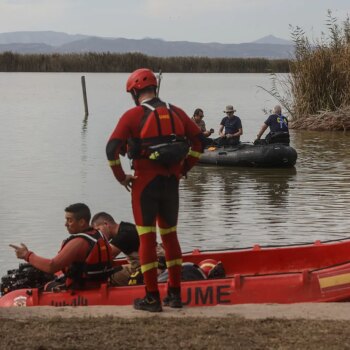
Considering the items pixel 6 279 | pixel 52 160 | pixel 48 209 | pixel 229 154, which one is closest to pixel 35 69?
pixel 52 160

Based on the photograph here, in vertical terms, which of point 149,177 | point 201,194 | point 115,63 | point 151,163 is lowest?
point 201,194

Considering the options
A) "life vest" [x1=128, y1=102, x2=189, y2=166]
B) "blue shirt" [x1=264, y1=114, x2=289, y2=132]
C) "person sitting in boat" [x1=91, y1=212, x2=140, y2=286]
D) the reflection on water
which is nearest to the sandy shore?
"person sitting in boat" [x1=91, y1=212, x2=140, y2=286]

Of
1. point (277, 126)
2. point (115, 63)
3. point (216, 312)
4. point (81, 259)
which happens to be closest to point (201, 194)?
point (277, 126)

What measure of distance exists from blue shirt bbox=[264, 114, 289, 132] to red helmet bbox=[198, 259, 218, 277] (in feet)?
39.8

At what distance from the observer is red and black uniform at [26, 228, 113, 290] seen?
8180 millimetres

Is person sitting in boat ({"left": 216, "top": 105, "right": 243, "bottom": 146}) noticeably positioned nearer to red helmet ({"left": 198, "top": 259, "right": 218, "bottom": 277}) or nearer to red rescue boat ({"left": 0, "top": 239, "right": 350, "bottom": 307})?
red helmet ({"left": 198, "top": 259, "right": 218, "bottom": 277})

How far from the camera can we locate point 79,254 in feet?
27.0

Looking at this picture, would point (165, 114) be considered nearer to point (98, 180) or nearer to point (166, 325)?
point (166, 325)

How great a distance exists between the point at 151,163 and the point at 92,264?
1.16 meters

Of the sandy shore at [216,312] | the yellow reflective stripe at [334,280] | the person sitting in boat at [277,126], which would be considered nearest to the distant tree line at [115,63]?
the person sitting in boat at [277,126]

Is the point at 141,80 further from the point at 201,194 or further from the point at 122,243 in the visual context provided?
the point at 201,194

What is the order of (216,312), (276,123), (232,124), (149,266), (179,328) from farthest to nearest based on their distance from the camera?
1. (232,124)
2. (276,123)
3. (149,266)
4. (216,312)
5. (179,328)

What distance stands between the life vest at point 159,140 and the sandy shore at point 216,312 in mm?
1156

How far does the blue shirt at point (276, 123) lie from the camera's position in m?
21.8
